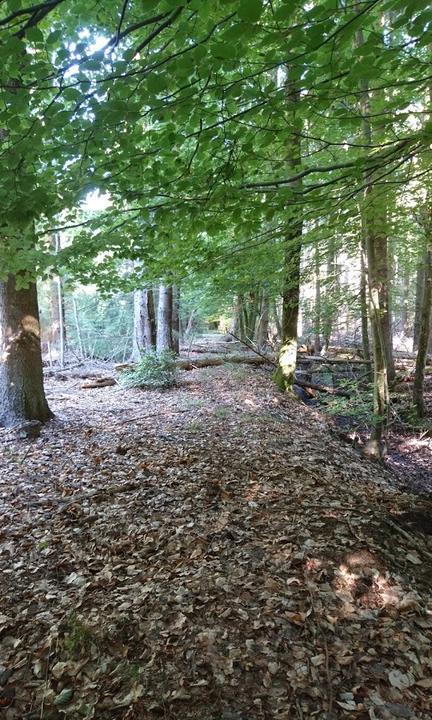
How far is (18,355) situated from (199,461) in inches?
151

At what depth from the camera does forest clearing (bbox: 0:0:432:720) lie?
2447mm

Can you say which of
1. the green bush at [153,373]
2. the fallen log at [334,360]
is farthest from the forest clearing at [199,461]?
the fallen log at [334,360]

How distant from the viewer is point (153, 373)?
1126 centimetres

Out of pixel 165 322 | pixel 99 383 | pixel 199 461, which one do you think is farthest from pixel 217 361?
pixel 199 461

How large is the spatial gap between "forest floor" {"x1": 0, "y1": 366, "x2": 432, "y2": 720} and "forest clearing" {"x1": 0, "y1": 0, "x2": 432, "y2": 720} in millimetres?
16

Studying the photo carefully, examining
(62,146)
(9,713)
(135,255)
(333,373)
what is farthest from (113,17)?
(333,373)

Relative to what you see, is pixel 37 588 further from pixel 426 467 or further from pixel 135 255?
pixel 426 467

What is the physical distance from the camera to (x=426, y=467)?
7.75 m

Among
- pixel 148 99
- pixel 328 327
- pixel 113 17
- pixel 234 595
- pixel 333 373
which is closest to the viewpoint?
pixel 148 99

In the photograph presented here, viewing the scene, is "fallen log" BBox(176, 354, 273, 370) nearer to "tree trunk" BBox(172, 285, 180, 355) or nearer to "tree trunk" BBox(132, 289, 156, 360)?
"tree trunk" BBox(172, 285, 180, 355)

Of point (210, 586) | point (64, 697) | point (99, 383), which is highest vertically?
point (99, 383)

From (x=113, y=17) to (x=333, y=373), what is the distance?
11544 millimetres

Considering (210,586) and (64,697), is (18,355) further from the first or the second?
(64,697)

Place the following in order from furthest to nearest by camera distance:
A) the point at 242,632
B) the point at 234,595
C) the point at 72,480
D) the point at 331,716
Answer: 1. the point at 72,480
2. the point at 234,595
3. the point at 242,632
4. the point at 331,716
